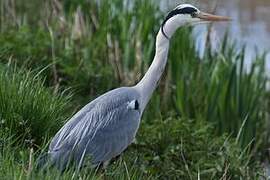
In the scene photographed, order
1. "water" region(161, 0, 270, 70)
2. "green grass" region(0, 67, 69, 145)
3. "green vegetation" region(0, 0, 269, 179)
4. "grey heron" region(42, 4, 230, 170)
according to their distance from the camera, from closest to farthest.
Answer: "grey heron" region(42, 4, 230, 170) < "green grass" region(0, 67, 69, 145) < "green vegetation" region(0, 0, 269, 179) < "water" region(161, 0, 270, 70)

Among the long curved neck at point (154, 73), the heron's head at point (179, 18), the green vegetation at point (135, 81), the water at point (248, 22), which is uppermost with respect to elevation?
the heron's head at point (179, 18)

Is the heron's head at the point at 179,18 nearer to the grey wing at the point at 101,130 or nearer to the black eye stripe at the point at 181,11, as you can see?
the black eye stripe at the point at 181,11

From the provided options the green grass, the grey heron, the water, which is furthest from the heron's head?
the water

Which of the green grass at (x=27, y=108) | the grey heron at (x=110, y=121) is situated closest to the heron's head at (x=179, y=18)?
the grey heron at (x=110, y=121)

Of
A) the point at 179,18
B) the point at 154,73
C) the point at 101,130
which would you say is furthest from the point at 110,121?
the point at 179,18

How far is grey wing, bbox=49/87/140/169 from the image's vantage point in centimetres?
433

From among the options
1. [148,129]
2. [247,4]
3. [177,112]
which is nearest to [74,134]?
[148,129]

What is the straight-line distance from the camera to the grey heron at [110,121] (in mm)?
4312

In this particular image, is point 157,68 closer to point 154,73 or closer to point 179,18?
point 154,73

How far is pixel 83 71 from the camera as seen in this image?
6660 mm

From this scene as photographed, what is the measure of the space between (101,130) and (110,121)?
0.09m

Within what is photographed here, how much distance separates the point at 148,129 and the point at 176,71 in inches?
52.8

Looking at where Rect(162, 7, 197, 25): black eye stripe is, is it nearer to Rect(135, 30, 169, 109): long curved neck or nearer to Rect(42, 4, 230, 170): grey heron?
Rect(42, 4, 230, 170): grey heron

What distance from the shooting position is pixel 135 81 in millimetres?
6684
